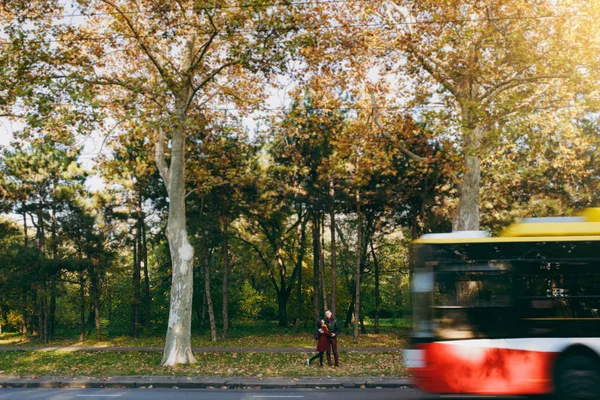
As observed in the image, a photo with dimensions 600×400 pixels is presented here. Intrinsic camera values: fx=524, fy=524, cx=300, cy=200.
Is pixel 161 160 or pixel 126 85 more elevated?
pixel 126 85

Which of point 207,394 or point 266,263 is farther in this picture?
point 266,263

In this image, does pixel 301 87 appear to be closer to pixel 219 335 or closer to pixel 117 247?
pixel 117 247

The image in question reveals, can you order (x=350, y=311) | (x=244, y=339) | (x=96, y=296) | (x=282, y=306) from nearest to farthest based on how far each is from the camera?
(x=244, y=339), (x=96, y=296), (x=350, y=311), (x=282, y=306)

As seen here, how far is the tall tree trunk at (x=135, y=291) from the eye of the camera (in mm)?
33938

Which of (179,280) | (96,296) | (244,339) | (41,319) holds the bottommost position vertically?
(244,339)

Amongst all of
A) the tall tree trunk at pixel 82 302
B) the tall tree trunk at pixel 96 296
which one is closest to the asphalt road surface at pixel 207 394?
the tall tree trunk at pixel 96 296

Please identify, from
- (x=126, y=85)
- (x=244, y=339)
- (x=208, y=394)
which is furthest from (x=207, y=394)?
(x=244, y=339)

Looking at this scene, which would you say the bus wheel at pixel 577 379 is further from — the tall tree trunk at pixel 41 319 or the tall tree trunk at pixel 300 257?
the tall tree trunk at pixel 41 319

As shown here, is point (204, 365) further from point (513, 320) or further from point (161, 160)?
point (513, 320)

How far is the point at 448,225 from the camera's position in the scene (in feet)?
99.0

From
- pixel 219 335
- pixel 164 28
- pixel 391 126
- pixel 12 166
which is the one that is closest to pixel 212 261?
pixel 219 335

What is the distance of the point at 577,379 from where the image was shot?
8.68 metres

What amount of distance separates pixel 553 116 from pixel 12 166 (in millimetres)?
28609

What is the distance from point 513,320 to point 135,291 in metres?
29.7
